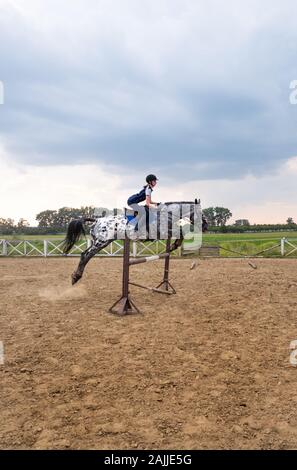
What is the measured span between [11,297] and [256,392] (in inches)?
294

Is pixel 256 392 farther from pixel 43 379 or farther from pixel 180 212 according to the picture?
pixel 180 212

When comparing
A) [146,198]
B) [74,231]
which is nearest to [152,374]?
[146,198]

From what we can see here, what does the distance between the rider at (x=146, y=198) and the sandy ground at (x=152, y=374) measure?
246 cm

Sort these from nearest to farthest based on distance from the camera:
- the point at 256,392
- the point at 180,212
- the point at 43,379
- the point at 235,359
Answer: the point at 256,392
the point at 43,379
the point at 235,359
the point at 180,212

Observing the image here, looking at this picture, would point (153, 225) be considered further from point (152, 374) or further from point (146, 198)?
point (152, 374)

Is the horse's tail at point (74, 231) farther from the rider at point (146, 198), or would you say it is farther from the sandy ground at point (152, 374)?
the rider at point (146, 198)

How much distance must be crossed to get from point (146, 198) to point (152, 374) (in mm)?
4542

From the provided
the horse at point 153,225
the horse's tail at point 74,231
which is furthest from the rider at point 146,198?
the horse's tail at point 74,231

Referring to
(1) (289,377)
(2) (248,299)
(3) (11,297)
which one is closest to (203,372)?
(1) (289,377)

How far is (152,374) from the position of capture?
4961 mm

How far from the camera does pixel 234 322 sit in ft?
23.3

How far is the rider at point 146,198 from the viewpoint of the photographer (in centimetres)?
844

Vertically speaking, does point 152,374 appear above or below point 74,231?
below

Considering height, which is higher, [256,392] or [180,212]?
[180,212]
